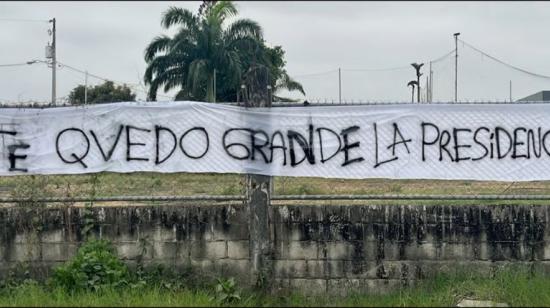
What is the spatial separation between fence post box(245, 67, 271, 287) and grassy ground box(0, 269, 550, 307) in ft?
0.88

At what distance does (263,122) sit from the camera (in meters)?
5.79

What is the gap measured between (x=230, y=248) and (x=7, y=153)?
7.88 ft

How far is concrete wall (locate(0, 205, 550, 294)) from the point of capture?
5.63 m

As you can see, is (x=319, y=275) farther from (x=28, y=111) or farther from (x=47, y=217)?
(x=28, y=111)

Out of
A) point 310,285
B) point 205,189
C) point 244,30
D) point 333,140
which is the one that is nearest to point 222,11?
point 244,30

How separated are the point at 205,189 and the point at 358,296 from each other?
2.24 m

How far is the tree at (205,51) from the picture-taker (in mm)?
28766

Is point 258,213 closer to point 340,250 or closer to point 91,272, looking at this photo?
point 340,250

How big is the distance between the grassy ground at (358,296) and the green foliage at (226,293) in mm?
57

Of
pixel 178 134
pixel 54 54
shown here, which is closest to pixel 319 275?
pixel 178 134

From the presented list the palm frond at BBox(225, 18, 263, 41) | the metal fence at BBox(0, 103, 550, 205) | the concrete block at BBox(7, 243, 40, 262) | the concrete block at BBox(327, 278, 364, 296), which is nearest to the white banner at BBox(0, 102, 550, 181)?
the metal fence at BBox(0, 103, 550, 205)

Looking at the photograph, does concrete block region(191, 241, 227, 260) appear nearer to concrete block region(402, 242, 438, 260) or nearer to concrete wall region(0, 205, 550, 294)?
concrete wall region(0, 205, 550, 294)

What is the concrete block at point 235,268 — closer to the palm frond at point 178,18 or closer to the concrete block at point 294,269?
the concrete block at point 294,269

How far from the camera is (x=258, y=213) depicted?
562 cm
